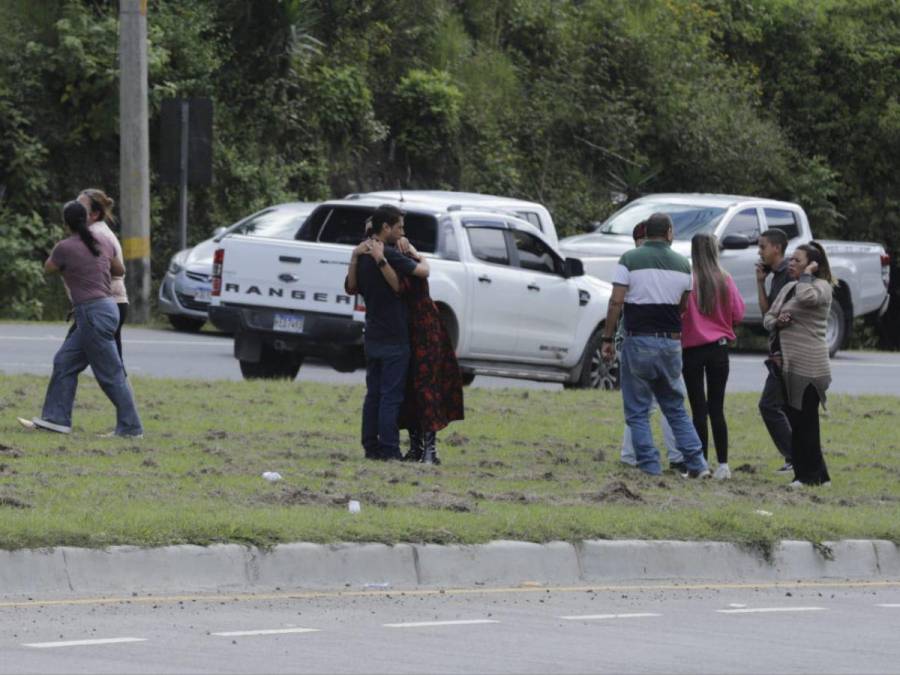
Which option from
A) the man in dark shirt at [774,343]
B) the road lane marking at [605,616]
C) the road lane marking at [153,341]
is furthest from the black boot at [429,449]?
the road lane marking at [153,341]

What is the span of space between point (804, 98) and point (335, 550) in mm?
31998

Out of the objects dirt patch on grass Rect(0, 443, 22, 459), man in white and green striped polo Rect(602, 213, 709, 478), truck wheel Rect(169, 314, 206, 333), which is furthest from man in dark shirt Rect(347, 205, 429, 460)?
truck wheel Rect(169, 314, 206, 333)

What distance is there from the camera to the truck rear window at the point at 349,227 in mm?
19844

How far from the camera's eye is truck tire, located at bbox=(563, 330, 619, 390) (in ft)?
68.4

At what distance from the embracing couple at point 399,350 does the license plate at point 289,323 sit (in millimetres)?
5148

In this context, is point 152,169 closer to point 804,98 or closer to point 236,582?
point 804,98

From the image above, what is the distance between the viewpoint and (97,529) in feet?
32.4

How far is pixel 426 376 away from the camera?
13602mm

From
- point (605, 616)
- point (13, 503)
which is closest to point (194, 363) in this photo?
point (13, 503)

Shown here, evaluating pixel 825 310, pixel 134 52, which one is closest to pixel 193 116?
pixel 134 52

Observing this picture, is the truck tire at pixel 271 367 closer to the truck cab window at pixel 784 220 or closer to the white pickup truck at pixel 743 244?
the white pickup truck at pixel 743 244

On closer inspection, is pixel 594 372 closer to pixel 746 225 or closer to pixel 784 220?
pixel 746 225

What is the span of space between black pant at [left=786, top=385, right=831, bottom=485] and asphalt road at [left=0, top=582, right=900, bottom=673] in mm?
3348

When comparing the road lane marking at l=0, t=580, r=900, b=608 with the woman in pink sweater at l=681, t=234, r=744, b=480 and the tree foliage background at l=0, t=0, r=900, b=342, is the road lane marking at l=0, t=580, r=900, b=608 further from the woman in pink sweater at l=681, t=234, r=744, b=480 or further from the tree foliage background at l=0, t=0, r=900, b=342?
the tree foliage background at l=0, t=0, r=900, b=342
